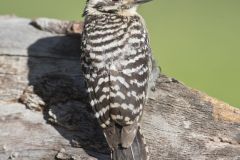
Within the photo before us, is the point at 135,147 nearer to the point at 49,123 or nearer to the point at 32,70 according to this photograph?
the point at 49,123

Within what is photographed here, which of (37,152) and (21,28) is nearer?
(37,152)

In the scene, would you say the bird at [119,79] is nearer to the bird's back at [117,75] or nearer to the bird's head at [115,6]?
the bird's back at [117,75]

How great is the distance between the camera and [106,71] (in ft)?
25.8

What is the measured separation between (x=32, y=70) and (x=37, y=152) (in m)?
1.10

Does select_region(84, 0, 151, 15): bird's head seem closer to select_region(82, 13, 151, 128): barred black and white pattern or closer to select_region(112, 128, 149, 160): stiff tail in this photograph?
select_region(82, 13, 151, 128): barred black and white pattern

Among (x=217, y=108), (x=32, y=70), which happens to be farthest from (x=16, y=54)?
(x=217, y=108)

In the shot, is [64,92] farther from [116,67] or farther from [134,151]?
[134,151]

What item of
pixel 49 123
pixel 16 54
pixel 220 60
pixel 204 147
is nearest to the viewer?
pixel 204 147

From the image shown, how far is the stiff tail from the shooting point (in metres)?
7.70

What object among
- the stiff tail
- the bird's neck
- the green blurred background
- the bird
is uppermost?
the bird's neck

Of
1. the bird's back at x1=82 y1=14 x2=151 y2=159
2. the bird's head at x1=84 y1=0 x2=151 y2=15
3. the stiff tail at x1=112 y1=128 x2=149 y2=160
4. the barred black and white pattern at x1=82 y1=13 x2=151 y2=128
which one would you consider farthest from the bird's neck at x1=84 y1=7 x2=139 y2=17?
the stiff tail at x1=112 y1=128 x2=149 y2=160

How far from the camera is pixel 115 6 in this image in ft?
28.9

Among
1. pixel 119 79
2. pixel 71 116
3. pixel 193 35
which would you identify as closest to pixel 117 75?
pixel 119 79

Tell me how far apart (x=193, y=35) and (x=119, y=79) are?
9.74m
